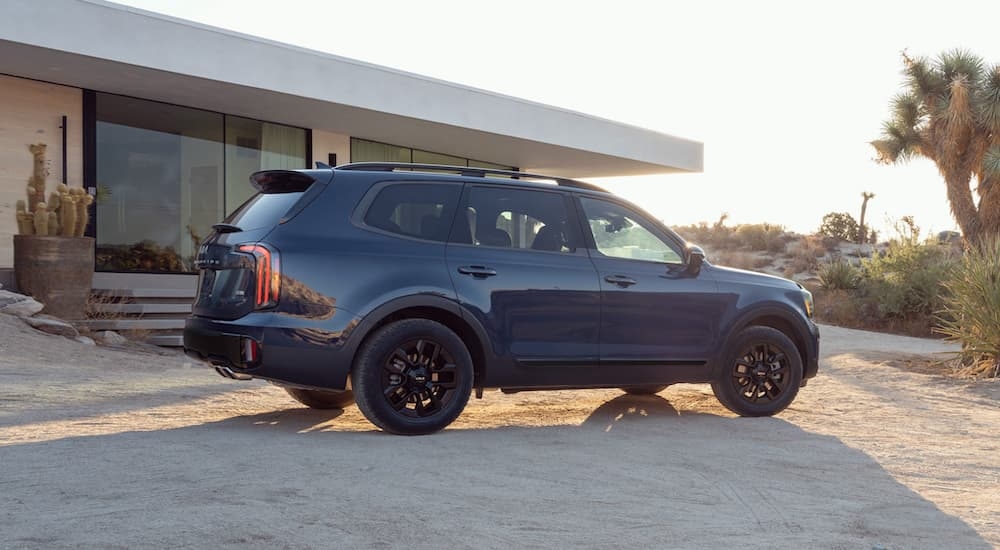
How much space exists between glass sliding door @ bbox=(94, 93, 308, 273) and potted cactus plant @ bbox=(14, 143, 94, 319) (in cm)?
177

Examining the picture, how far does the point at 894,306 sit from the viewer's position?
66.9ft

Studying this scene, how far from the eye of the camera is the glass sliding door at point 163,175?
15.9m

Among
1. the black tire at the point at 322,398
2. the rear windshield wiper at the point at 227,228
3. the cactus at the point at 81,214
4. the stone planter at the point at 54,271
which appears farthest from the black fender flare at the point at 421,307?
the cactus at the point at 81,214

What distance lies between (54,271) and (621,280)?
9.03 m

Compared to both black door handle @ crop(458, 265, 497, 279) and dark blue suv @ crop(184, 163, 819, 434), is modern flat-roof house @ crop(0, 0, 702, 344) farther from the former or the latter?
black door handle @ crop(458, 265, 497, 279)

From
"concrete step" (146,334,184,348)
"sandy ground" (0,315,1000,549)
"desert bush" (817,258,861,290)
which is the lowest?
"concrete step" (146,334,184,348)

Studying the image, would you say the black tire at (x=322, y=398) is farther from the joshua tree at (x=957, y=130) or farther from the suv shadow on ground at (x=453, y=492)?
the joshua tree at (x=957, y=130)

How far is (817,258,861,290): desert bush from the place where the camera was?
2403 cm

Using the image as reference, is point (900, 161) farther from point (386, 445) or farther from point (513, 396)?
point (386, 445)

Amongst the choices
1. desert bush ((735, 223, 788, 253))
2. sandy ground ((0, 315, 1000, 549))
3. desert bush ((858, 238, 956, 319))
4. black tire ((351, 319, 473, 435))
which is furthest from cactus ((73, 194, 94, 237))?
desert bush ((735, 223, 788, 253))

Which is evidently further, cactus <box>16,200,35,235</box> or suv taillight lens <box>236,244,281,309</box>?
cactus <box>16,200,35,235</box>

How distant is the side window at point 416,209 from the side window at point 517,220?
0.40 ft

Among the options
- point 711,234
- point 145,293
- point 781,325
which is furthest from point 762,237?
point 781,325

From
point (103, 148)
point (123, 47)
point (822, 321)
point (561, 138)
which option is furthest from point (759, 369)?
point (822, 321)
